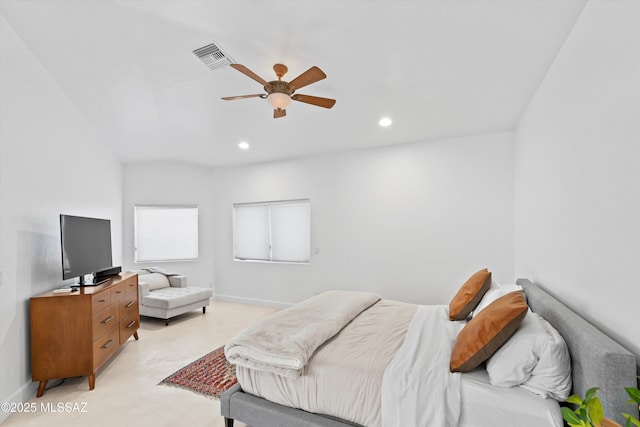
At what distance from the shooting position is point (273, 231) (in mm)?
5578

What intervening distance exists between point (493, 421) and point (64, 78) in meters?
4.56

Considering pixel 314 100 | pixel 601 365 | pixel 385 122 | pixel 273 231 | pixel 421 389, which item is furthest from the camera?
pixel 273 231

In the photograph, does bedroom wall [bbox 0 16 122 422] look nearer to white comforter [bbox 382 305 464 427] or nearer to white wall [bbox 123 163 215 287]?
white wall [bbox 123 163 215 287]

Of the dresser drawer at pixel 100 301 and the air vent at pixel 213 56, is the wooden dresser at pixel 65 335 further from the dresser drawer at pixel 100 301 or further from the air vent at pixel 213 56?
the air vent at pixel 213 56

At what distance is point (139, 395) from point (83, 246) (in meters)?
1.56

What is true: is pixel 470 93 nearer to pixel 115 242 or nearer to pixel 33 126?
pixel 33 126

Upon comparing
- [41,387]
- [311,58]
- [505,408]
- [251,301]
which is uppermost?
[311,58]

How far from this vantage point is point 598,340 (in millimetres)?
1338

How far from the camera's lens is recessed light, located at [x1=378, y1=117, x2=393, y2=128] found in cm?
389

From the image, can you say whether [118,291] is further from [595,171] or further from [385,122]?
[595,171]

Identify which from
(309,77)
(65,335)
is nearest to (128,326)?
(65,335)

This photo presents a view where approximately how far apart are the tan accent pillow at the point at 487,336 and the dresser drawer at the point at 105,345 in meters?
3.02

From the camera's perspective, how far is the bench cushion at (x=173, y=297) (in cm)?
445

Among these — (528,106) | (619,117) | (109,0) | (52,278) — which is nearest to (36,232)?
(52,278)
